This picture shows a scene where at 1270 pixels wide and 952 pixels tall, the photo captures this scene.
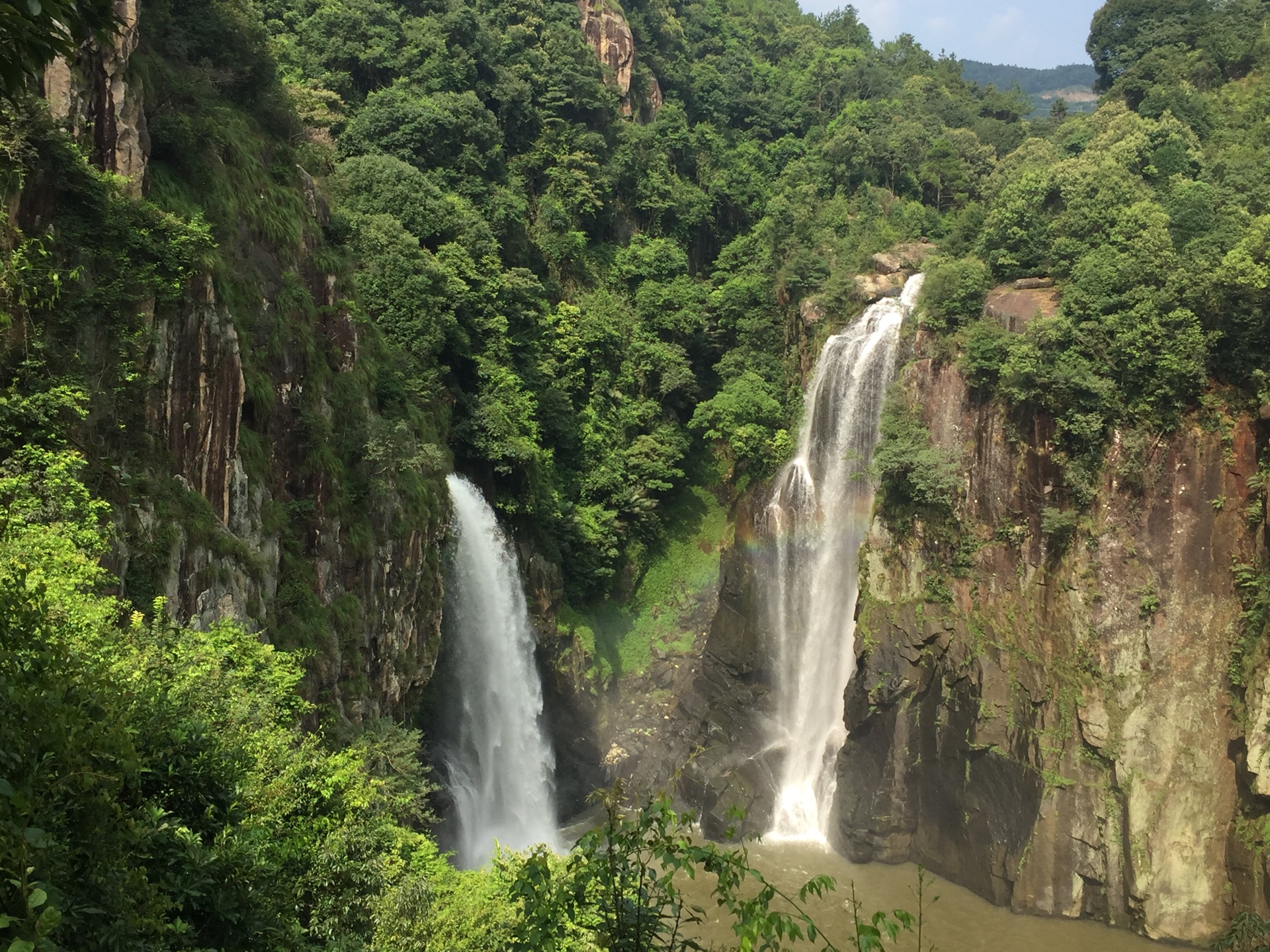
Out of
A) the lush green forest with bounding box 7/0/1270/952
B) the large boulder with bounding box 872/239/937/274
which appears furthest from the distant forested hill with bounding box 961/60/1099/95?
the large boulder with bounding box 872/239/937/274

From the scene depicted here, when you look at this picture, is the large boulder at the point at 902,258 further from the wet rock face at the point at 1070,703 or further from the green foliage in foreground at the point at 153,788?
the green foliage in foreground at the point at 153,788

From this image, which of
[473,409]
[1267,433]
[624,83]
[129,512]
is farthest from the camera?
[624,83]

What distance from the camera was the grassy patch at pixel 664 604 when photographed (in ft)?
82.9

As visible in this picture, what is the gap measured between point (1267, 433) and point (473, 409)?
1700 centimetres

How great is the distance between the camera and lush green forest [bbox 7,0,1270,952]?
5.55 meters

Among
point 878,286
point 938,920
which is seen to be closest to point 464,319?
point 878,286

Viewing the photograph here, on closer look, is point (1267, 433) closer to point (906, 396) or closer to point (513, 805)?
point (906, 396)

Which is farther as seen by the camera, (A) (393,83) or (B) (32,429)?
(A) (393,83)

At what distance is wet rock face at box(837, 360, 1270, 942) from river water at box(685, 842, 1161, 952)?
350 mm

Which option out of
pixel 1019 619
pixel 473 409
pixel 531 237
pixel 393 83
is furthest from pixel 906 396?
pixel 393 83

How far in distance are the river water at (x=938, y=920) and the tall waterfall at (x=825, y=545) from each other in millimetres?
2854

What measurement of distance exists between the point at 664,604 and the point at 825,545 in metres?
5.87

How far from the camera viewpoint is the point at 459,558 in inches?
762

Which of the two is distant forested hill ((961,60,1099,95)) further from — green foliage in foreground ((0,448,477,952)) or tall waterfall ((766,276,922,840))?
green foliage in foreground ((0,448,477,952))
